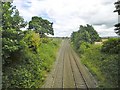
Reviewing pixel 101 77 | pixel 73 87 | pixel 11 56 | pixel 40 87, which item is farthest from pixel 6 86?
pixel 101 77

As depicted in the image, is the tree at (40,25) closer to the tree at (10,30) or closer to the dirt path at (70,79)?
the dirt path at (70,79)

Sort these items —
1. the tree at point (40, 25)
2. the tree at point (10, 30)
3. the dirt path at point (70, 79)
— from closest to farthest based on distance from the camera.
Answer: the tree at point (10, 30)
the dirt path at point (70, 79)
the tree at point (40, 25)

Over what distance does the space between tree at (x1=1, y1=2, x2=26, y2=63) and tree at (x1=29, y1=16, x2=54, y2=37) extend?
32.7 meters

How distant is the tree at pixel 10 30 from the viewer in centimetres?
1983

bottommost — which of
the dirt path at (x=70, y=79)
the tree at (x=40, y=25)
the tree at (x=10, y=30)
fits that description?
the dirt path at (x=70, y=79)

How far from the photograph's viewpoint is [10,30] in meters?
20.4

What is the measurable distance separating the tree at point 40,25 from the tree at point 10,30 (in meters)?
32.7

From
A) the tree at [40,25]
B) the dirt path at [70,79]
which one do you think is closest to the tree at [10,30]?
the dirt path at [70,79]

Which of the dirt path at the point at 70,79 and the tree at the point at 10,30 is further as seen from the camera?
the dirt path at the point at 70,79

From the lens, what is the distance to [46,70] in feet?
102

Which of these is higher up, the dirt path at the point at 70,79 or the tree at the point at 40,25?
the tree at the point at 40,25

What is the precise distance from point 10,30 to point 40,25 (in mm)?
43507

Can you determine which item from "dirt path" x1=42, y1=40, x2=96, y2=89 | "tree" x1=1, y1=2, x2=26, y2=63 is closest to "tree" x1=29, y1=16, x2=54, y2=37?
"dirt path" x1=42, y1=40, x2=96, y2=89

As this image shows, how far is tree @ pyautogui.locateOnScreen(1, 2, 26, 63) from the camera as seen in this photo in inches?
781
